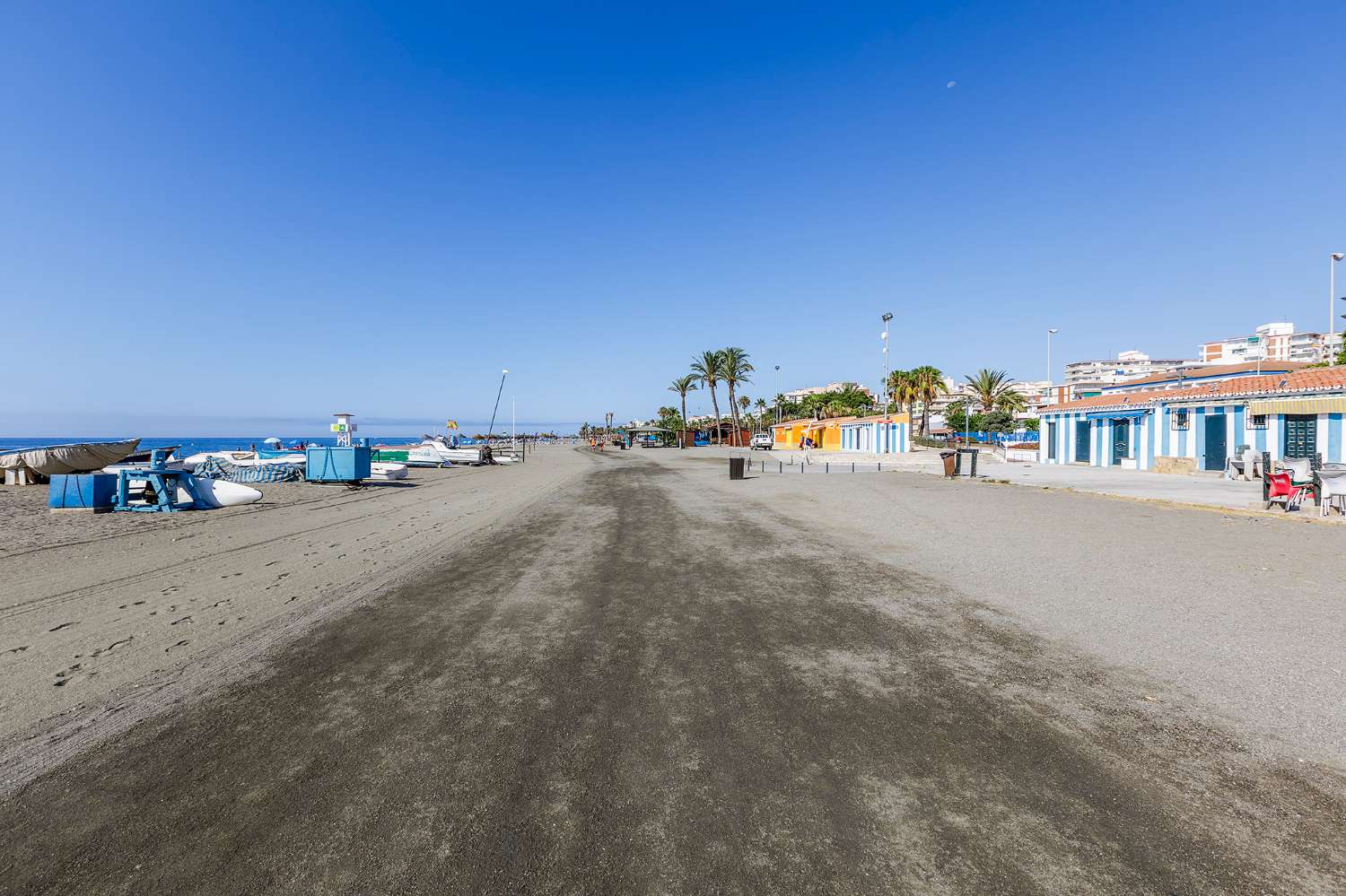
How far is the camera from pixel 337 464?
2244cm

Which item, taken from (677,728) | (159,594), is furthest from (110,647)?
(677,728)

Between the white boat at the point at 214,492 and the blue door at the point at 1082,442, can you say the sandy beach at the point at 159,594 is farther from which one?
the blue door at the point at 1082,442

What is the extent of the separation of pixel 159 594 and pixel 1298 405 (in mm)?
32758

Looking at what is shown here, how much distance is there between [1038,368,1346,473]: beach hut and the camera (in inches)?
805

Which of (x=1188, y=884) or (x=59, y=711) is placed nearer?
(x=1188, y=884)

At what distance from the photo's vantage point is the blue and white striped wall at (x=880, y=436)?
162 feet

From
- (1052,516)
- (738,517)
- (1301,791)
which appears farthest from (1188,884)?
(1052,516)

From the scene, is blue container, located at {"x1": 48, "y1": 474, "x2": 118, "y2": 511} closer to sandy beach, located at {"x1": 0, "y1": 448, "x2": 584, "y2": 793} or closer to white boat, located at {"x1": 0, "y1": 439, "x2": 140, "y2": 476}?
sandy beach, located at {"x1": 0, "y1": 448, "x2": 584, "y2": 793}

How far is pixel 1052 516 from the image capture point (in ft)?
41.1

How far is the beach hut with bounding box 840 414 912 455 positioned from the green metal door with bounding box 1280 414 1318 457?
2614 centimetres

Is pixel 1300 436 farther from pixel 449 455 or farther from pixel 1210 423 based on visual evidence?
pixel 449 455

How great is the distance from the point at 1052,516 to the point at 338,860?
14.2 meters

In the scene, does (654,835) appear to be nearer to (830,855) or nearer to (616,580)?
(830,855)

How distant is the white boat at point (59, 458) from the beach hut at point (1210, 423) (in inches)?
1850
